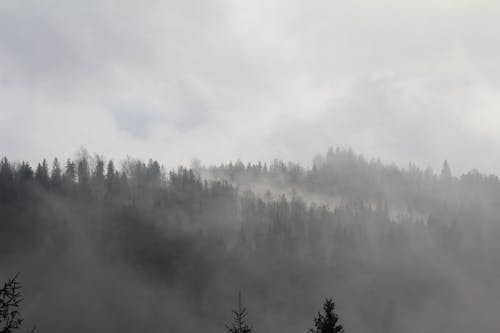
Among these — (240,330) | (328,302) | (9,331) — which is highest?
(328,302)

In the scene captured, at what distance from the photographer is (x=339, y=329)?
109 feet

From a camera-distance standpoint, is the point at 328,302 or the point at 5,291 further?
the point at 328,302

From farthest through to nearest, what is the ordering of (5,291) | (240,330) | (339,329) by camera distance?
(339,329)
(240,330)
(5,291)

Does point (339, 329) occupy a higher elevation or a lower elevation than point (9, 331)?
higher

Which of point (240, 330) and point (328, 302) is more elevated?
point (328, 302)

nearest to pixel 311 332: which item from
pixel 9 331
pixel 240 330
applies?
pixel 240 330

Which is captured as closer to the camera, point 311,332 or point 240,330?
point 240,330

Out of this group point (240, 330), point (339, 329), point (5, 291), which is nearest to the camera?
point (5, 291)

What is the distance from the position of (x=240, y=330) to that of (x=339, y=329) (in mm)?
5537

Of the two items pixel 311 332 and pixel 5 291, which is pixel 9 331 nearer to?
pixel 5 291

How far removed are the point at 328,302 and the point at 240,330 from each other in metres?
6.43

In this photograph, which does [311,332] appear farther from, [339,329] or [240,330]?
[240,330]

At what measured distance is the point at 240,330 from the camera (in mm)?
30672

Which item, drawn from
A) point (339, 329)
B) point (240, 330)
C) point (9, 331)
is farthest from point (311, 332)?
point (9, 331)
